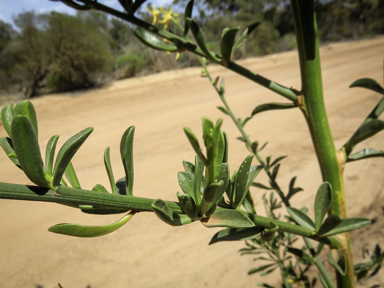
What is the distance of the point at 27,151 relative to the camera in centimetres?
21

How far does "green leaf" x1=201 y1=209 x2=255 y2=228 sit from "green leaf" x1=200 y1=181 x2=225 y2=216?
1 cm

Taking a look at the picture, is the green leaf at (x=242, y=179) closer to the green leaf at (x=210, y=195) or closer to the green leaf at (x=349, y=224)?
the green leaf at (x=210, y=195)

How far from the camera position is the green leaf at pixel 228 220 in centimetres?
25

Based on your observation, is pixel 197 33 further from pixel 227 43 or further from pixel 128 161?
pixel 128 161

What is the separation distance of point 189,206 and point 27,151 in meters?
0.15

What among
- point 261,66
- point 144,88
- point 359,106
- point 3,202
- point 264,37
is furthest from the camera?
point 264,37

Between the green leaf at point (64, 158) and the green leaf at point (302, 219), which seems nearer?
the green leaf at point (64, 158)

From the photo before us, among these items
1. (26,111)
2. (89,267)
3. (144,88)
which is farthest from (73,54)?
(26,111)

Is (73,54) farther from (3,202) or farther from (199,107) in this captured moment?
(3,202)

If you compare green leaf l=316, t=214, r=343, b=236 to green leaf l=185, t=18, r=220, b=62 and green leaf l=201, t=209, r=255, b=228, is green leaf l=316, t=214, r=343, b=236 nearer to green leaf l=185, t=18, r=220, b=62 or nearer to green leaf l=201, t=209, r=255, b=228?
green leaf l=201, t=209, r=255, b=228

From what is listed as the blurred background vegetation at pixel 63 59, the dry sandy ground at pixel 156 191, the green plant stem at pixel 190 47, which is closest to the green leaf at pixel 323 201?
the green plant stem at pixel 190 47

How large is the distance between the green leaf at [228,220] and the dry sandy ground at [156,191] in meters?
1.45

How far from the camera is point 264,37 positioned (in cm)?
1109

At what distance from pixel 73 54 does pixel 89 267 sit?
6.54 meters
